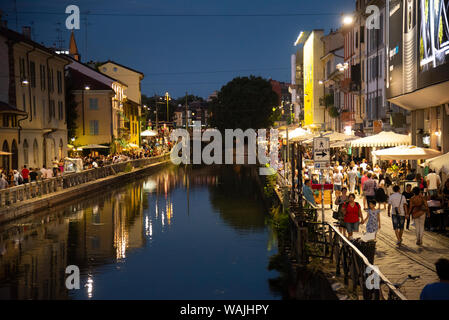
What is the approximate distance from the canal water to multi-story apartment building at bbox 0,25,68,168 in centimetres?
1382

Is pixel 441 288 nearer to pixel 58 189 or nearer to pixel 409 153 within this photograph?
pixel 409 153

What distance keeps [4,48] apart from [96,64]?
53.0 metres

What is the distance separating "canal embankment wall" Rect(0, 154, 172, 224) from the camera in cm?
2634

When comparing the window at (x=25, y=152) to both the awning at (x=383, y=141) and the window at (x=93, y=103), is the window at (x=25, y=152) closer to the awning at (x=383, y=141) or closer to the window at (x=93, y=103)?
the awning at (x=383, y=141)

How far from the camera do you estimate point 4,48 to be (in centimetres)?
4441

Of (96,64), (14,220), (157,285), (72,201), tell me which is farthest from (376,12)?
(96,64)

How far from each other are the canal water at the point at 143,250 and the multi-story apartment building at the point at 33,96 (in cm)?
1382

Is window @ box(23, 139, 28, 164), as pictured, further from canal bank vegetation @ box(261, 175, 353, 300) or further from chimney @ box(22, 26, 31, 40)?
canal bank vegetation @ box(261, 175, 353, 300)

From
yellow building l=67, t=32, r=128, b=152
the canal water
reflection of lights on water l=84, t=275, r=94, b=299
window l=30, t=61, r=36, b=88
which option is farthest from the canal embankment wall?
yellow building l=67, t=32, r=128, b=152

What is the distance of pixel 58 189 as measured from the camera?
34.2 metres

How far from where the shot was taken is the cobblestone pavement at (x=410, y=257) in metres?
12.4

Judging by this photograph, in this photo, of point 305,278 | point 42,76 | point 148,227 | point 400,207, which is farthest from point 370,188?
point 42,76

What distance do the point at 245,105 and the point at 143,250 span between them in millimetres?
85360

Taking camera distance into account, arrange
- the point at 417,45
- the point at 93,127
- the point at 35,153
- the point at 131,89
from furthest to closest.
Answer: the point at 131,89, the point at 93,127, the point at 35,153, the point at 417,45
